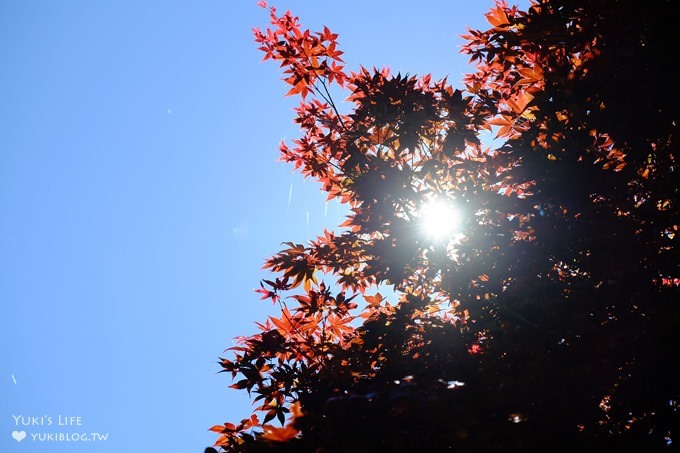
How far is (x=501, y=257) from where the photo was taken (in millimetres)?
3381

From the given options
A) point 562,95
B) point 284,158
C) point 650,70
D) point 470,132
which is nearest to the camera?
point 650,70

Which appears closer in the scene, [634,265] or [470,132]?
[634,265]

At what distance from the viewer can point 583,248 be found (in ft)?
10.6

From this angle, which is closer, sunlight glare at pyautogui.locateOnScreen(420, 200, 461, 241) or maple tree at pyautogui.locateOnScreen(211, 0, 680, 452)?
maple tree at pyautogui.locateOnScreen(211, 0, 680, 452)

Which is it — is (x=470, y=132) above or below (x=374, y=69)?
below

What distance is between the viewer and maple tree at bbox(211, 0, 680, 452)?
219cm

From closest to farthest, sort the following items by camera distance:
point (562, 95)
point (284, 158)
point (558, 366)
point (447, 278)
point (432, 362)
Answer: point (558, 366) → point (432, 362) → point (562, 95) → point (447, 278) → point (284, 158)

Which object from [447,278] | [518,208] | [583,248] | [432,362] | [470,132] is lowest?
[432,362]

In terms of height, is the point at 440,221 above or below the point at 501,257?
above

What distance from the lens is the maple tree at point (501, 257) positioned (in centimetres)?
219

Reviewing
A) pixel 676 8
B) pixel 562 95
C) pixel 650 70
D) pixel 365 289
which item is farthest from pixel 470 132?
pixel 365 289

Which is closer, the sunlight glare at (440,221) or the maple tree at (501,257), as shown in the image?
the maple tree at (501,257)

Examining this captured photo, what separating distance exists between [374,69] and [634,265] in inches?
124

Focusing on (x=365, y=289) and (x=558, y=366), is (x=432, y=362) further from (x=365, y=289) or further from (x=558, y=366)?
(x=365, y=289)
